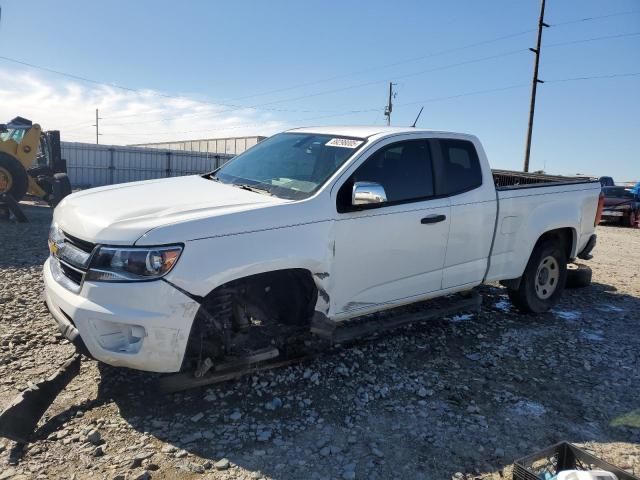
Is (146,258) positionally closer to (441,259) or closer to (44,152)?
(441,259)

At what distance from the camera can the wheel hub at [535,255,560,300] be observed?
18.9ft

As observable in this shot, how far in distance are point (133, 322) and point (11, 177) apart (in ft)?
36.4

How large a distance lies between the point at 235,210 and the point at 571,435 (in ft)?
8.82

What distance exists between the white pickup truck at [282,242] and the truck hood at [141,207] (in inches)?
0.5

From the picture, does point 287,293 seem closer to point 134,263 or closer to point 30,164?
point 134,263

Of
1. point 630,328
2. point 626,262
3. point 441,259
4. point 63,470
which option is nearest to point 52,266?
point 63,470

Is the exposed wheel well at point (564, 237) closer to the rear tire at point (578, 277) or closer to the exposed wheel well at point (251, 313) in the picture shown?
the rear tire at point (578, 277)

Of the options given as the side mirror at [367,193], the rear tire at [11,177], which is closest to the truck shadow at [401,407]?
the side mirror at [367,193]

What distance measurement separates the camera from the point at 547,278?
5.87 m

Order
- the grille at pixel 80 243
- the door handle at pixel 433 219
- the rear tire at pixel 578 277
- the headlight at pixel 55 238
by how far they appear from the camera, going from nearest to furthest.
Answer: the grille at pixel 80 243
the headlight at pixel 55 238
the door handle at pixel 433 219
the rear tire at pixel 578 277

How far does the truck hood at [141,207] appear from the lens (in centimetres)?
305

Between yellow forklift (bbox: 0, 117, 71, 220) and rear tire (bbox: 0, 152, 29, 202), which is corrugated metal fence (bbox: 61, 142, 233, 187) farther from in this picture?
rear tire (bbox: 0, 152, 29, 202)

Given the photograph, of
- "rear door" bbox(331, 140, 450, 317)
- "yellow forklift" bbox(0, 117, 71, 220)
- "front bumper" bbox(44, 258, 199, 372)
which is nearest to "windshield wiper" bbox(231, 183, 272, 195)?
"rear door" bbox(331, 140, 450, 317)

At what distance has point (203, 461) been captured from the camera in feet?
9.56
